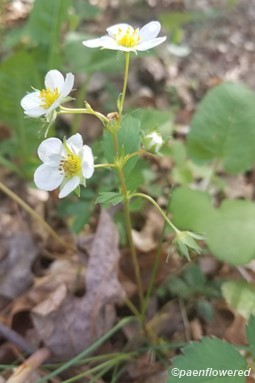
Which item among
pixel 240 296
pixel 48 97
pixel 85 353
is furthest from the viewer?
pixel 240 296

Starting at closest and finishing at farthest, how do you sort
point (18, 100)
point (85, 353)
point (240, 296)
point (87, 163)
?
point (87, 163) < point (85, 353) < point (240, 296) < point (18, 100)

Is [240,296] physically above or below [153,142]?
below

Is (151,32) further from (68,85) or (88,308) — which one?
(88,308)

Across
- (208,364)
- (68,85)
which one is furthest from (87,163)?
(208,364)

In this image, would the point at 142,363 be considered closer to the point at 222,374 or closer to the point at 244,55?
the point at 222,374

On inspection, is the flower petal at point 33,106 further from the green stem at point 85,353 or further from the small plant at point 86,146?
the green stem at point 85,353

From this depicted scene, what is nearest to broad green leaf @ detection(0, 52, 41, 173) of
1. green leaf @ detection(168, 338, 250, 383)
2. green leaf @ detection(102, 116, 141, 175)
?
green leaf @ detection(102, 116, 141, 175)
